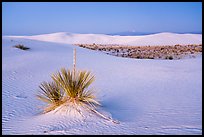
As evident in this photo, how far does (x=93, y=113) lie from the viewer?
7.45 m

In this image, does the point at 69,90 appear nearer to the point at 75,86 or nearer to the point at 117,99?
the point at 75,86

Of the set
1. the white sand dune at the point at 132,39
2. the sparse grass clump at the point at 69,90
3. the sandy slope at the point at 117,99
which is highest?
the white sand dune at the point at 132,39

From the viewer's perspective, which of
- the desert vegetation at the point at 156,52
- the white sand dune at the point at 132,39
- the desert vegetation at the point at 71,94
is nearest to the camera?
the desert vegetation at the point at 71,94

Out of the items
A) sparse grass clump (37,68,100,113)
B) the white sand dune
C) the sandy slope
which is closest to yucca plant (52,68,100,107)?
sparse grass clump (37,68,100,113)

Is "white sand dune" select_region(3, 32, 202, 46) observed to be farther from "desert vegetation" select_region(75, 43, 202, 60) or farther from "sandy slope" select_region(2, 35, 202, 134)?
"sandy slope" select_region(2, 35, 202, 134)

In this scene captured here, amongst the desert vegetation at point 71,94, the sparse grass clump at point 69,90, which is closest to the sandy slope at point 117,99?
the desert vegetation at point 71,94

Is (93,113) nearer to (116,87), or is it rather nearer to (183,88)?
(116,87)

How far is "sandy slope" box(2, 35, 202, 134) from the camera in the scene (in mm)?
6434

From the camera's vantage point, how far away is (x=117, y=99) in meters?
10.1

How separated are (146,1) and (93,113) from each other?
9.67 ft

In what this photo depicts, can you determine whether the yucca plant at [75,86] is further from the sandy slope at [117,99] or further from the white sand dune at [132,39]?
the white sand dune at [132,39]

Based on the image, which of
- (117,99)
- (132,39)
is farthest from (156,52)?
(132,39)

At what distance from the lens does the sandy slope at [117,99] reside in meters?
6.43

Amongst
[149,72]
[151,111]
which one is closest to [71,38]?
[149,72]
